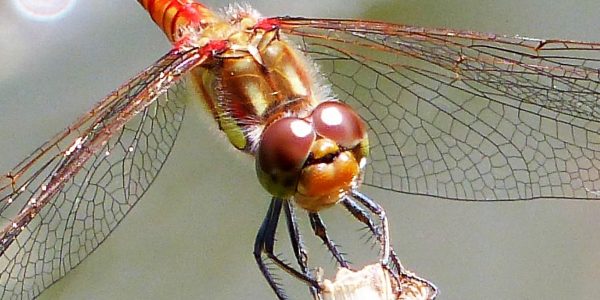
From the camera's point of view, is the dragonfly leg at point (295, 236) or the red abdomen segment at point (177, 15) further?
the red abdomen segment at point (177, 15)

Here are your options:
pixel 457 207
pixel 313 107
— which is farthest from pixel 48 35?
pixel 313 107

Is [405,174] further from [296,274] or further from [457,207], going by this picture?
[457,207]

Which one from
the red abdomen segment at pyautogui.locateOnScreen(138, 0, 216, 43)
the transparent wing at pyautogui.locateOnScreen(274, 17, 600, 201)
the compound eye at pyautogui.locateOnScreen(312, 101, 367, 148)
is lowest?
the compound eye at pyautogui.locateOnScreen(312, 101, 367, 148)

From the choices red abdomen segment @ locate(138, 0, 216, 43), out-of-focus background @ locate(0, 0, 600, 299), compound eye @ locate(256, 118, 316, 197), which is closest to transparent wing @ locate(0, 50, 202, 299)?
red abdomen segment @ locate(138, 0, 216, 43)

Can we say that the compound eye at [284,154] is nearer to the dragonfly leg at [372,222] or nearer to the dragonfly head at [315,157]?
the dragonfly head at [315,157]

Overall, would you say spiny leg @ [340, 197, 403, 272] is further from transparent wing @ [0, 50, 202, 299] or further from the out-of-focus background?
the out-of-focus background

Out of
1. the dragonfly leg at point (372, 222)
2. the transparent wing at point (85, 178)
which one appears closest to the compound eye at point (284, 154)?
the dragonfly leg at point (372, 222)

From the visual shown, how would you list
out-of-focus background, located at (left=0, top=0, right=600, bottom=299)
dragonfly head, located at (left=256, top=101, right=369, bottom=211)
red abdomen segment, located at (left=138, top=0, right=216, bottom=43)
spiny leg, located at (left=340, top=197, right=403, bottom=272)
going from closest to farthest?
dragonfly head, located at (left=256, top=101, right=369, bottom=211) < spiny leg, located at (left=340, top=197, right=403, bottom=272) < red abdomen segment, located at (left=138, top=0, right=216, bottom=43) < out-of-focus background, located at (left=0, top=0, right=600, bottom=299)
